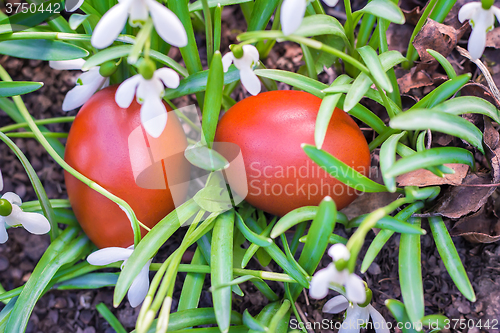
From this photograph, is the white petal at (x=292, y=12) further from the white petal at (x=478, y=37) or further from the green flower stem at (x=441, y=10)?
the green flower stem at (x=441, y=10)

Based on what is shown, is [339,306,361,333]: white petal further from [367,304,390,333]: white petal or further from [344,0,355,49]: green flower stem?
[344,0,355,49]: green flower stem

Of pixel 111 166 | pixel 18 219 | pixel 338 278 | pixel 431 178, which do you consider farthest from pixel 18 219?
pixel 431 178

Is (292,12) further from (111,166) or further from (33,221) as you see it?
(33,221)

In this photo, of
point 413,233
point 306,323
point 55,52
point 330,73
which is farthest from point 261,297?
point 55,52

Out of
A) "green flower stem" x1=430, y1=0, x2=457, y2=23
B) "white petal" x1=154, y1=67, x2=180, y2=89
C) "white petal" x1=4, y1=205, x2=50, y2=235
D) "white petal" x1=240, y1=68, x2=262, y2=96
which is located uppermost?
"green flower stem" x1=430, y1=0, x2=457, y2=23

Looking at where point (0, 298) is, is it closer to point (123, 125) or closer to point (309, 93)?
point (123, 125)

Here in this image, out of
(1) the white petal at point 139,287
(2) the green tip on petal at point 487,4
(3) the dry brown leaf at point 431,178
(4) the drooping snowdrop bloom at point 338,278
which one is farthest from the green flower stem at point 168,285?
(2) the green tip on petal at point 487,4

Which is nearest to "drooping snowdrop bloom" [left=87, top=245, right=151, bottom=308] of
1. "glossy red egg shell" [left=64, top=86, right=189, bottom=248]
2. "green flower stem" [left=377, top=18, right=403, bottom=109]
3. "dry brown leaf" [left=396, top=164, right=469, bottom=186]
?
"glossy red egg shell" [left=64, top=86, right=189, bottom=248]
